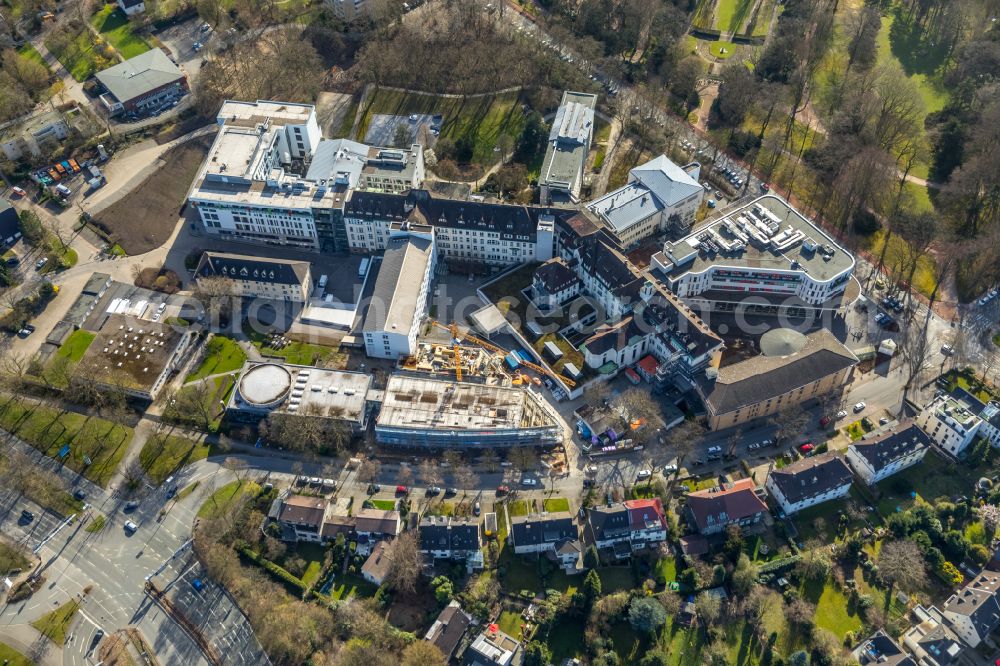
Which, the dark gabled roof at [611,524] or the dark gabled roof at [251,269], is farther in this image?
the dark gabled roof at [251,269]

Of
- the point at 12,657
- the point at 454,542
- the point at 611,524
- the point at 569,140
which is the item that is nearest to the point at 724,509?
the point at 611,524

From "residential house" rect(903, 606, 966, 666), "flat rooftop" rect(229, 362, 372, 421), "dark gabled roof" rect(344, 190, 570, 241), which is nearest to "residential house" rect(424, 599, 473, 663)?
"flat rooftop" rect(229, 362, 372, 421)

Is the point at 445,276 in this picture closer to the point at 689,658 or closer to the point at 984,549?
the point at 689,658

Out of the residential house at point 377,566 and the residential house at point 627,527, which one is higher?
the residential house at point 627,527

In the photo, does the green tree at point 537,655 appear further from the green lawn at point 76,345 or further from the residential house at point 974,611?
the green lawn at point 76,345

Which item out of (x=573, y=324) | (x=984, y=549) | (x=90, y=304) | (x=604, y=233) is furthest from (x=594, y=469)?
(x=90, y=304)

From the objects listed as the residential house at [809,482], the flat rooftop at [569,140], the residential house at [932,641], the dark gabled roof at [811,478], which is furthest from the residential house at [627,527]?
the flat rooftop at [569,140]
